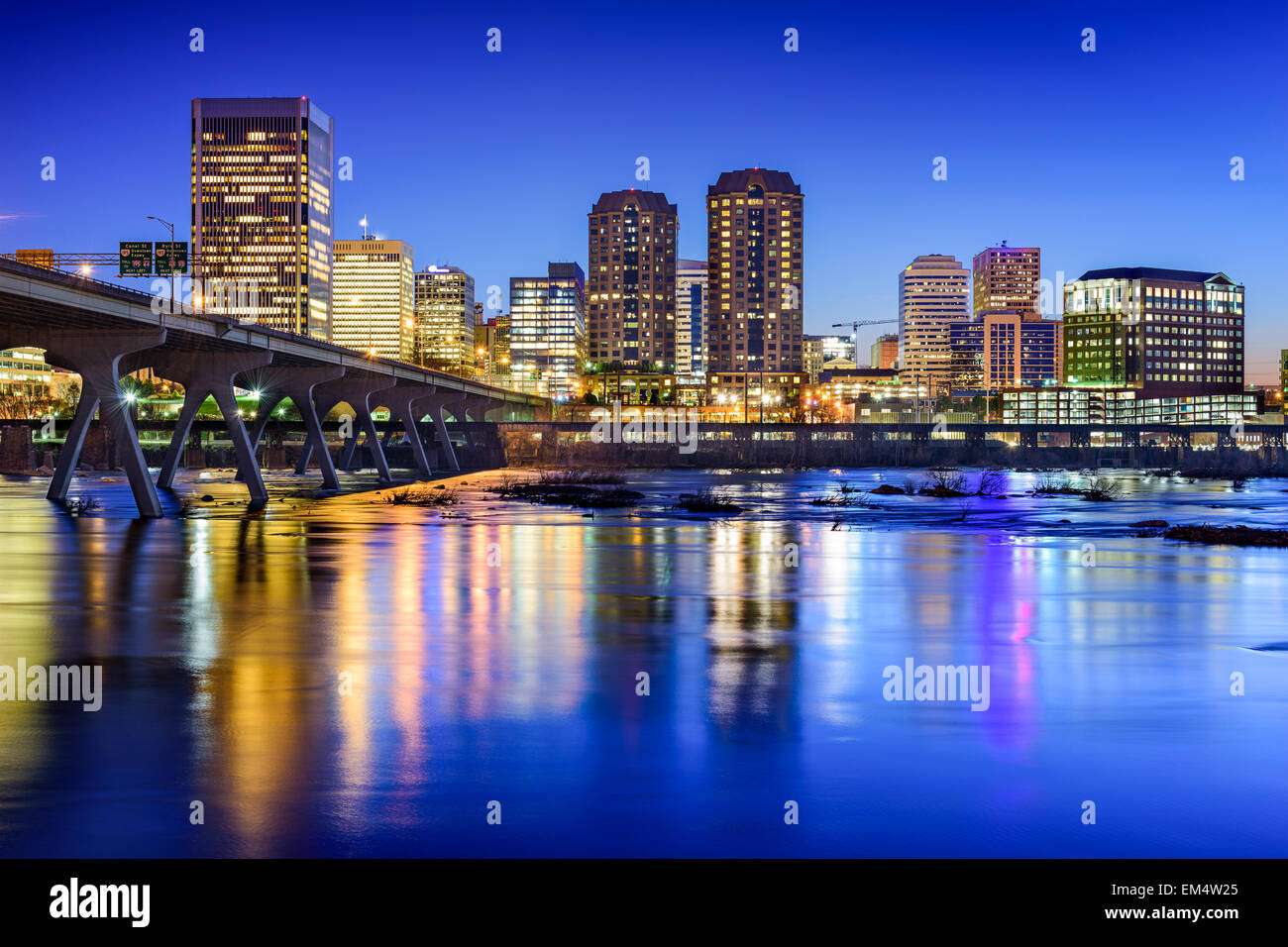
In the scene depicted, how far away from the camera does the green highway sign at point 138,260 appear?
53938 millimetres

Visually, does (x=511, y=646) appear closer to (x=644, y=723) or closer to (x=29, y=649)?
(x=644, y=723)

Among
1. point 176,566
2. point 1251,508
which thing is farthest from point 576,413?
point 176,566

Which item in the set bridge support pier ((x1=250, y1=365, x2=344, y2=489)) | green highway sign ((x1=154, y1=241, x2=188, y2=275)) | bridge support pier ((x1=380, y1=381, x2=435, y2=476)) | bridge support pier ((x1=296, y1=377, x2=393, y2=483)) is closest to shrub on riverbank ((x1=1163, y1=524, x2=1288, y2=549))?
green highway sign ((x1=154, y1=241, x2=188, y2=275))

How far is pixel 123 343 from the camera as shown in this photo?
44344 millimetres

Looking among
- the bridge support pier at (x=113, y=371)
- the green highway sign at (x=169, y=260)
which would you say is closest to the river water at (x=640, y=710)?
the bridge support pier at (x=113, y=371)

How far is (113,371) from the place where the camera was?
145ft

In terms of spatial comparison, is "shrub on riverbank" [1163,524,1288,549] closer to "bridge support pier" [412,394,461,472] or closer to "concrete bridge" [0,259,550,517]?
"concrete bridge" [0,259,550,517]

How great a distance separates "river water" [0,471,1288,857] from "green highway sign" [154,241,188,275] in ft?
103

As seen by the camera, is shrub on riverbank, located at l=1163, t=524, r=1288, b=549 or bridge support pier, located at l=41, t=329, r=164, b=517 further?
bridge support pier, located at l=41, t=329, r=164, b=517

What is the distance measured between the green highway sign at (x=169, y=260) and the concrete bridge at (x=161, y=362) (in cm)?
378

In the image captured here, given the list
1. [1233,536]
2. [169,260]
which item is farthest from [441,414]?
[1233,536]

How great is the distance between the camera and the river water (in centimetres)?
795

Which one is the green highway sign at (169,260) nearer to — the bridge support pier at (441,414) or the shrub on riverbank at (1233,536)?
the shrub on riverbank at (1233,536)
